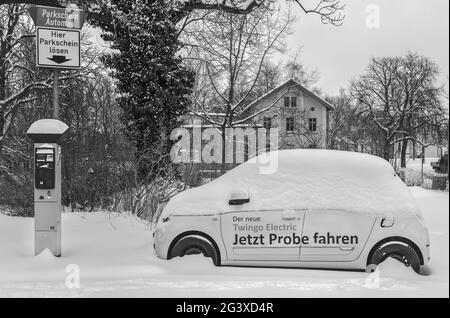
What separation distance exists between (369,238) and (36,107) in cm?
909

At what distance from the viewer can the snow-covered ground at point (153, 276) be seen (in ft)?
15.7

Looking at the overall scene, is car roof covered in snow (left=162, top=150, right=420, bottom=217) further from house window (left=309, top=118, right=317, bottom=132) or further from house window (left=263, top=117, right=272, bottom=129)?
house window (left=309, top=118, right=317, bottom=132)

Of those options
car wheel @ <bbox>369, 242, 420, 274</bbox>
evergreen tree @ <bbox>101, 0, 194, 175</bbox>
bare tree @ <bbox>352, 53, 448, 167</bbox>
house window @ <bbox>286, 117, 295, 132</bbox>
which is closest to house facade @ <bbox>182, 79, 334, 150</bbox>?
house window @ <bbox>286, 117, 295, 132</bbox>

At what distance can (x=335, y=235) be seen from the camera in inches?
221

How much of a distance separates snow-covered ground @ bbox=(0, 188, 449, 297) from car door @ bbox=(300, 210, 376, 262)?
0.70ft

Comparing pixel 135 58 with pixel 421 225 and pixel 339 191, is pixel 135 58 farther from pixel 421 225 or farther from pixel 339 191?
pixel 421 225

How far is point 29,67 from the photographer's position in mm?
20984

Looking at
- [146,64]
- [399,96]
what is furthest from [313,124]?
[146,64]

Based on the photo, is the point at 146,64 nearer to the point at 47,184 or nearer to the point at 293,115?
the point at 47,184

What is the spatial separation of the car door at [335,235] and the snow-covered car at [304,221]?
0.04 ft

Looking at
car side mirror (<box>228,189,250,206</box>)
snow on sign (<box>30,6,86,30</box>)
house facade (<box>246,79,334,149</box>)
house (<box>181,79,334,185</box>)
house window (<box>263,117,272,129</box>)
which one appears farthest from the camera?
house window (<box>263,117,272,129</box>)

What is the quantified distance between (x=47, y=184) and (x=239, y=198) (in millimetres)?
2481

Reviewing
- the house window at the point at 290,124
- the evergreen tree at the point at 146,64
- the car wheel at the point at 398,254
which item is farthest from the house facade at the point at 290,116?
the car wheel at the point at 398,254

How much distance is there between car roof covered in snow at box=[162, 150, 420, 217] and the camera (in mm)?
5707
